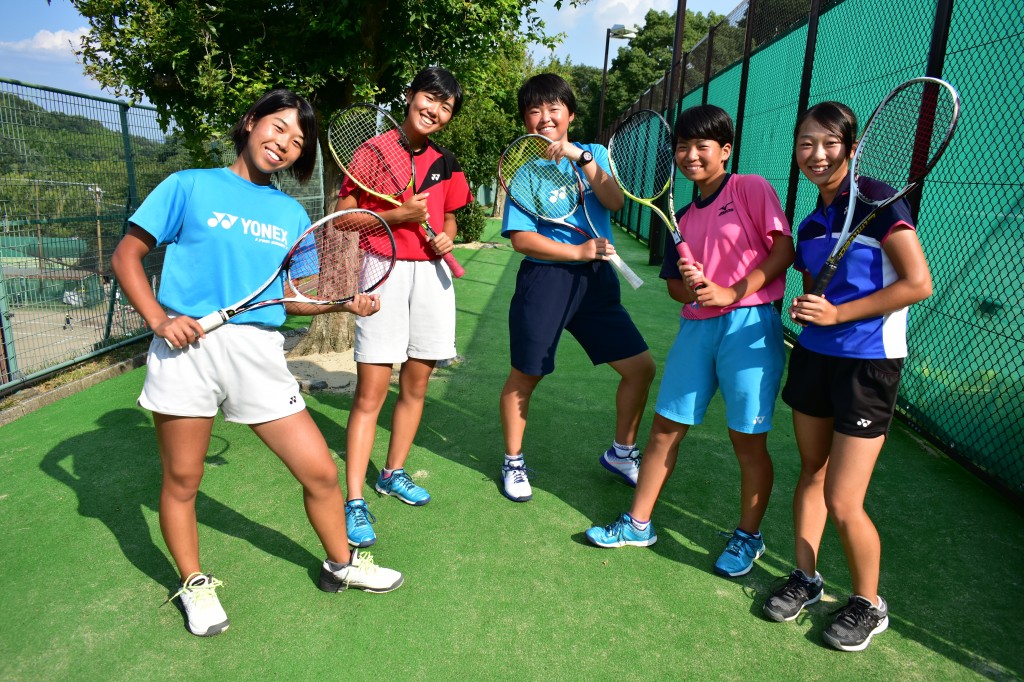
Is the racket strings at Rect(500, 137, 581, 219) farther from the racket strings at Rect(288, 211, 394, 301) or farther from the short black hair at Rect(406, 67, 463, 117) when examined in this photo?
the racket strings at Rect(288, 211, 394, 301)

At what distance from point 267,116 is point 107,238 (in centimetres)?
430

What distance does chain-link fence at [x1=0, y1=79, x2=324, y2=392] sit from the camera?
451cm

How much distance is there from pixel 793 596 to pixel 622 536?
2.17 ft

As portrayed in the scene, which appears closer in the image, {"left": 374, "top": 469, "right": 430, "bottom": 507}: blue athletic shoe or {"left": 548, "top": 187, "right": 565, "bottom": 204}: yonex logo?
{"left": 548, "top": 187, "right": 565, "bottom": 204}: yonex logo

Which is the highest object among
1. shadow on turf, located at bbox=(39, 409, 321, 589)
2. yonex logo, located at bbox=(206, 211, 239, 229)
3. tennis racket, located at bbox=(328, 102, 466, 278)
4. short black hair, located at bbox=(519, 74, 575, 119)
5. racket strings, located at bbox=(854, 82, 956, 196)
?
short black hair, located at bbox=(519, 74, 575, 119)

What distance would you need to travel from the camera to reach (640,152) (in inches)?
149

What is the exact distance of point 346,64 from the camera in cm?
470

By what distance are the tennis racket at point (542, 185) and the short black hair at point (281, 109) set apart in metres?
0.90

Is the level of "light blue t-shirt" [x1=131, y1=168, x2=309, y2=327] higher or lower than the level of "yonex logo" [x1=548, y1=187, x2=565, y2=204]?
lower

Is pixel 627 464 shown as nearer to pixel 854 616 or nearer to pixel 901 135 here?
pixel 854 616

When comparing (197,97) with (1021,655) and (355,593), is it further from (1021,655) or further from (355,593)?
(1021,655)

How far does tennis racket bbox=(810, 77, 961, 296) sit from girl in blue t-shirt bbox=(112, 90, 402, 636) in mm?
1562

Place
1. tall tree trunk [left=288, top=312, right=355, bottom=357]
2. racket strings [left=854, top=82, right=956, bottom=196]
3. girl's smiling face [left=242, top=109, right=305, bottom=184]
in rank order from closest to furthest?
girl's smiling face [left=242, top=109, right=305, bottom=184]
racket strings [left=854, top=82, right=956, bottom=196]
tall tree trunk [left=288, top=312, right=355, bottom=357]

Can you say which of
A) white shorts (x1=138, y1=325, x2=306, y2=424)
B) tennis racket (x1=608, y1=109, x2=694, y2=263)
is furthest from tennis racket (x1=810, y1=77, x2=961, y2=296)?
white shorts (x1=138, y1=325, x2=306, y2=424)
